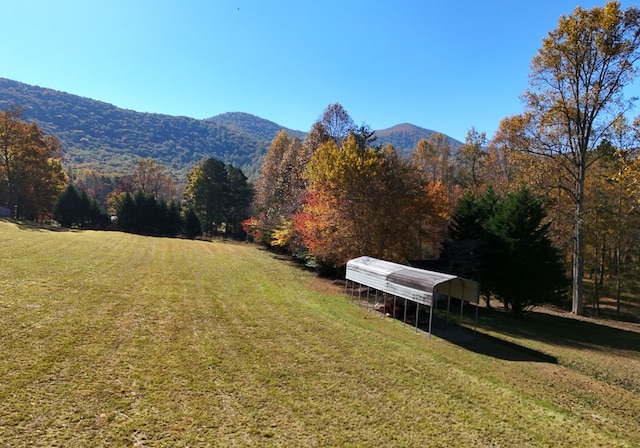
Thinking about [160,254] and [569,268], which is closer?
[160,254]

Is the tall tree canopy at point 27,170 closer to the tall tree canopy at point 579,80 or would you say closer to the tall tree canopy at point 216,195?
the tall tree canopy at point 216,195

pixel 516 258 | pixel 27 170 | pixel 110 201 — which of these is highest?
pixel 27 170

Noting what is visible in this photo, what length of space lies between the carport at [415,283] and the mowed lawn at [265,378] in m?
1.51

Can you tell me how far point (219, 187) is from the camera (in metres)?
64.2

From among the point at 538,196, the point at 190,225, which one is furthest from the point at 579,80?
the point at 190,225

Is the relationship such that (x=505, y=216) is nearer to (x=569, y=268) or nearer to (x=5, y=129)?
(x=569, y=268)

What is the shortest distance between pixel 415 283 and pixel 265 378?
859 centimetres

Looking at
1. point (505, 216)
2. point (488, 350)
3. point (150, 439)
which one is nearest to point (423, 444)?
point (150, 439)

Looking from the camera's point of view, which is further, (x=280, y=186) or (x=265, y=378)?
(x=280, y=186)

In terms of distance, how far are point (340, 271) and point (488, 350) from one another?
16.7m

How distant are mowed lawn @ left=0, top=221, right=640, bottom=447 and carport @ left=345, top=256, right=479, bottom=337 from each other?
151 cm

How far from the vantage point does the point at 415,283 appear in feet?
49.0

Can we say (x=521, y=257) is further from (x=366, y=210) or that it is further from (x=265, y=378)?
(x=265, y=378)

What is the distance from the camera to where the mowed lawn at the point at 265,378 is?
6086 mm
